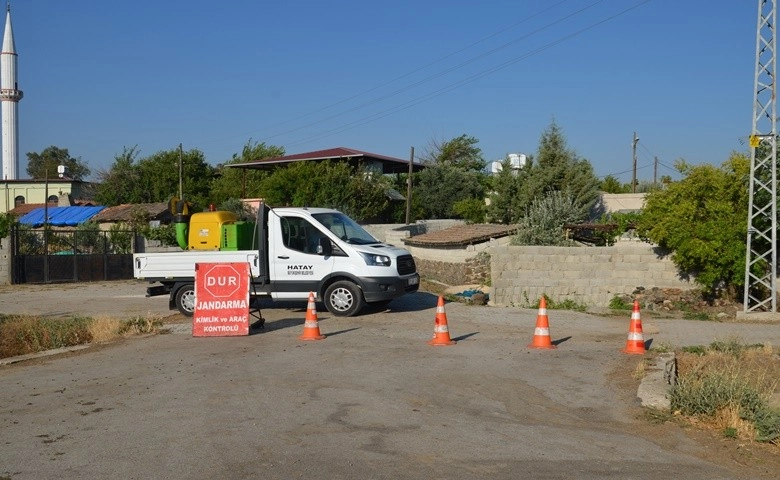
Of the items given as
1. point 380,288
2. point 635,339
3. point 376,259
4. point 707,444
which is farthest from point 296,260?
point 707,444

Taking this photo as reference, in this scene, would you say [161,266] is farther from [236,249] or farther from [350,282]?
[350,282]

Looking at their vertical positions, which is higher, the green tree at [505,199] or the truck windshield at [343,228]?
the green tree at [505,199]

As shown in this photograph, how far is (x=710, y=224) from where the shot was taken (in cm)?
1855

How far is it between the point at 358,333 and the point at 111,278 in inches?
755

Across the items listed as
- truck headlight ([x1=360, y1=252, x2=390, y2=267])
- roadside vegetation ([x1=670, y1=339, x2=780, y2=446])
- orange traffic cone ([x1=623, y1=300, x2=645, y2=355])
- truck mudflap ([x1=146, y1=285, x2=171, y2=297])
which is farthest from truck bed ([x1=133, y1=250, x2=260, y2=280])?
roadside vegetation ([x1=670, y1=339, x2=780, y2=446])

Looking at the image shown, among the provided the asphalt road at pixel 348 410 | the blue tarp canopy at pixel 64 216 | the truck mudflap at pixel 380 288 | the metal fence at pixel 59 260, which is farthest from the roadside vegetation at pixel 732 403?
the blue tarp canopy at pixel 64 216

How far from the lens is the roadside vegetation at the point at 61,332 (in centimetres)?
1431

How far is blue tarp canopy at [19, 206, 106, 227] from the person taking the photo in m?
52.5

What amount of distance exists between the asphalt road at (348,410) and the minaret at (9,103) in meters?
75.6

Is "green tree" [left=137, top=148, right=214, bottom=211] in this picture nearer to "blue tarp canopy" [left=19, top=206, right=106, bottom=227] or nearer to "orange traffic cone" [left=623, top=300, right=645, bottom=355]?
"blue tarp canopy" [left=19, top=206, right=106, bottom=227]

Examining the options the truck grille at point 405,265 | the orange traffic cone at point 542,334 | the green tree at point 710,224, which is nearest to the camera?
the orange traffic cone at point 542,334

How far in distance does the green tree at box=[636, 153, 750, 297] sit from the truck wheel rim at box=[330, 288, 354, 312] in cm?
748

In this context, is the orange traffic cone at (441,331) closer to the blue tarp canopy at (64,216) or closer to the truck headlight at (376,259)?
the truck headlight at (376,259)

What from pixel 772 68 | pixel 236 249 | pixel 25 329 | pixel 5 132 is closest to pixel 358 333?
pixel 236 249
